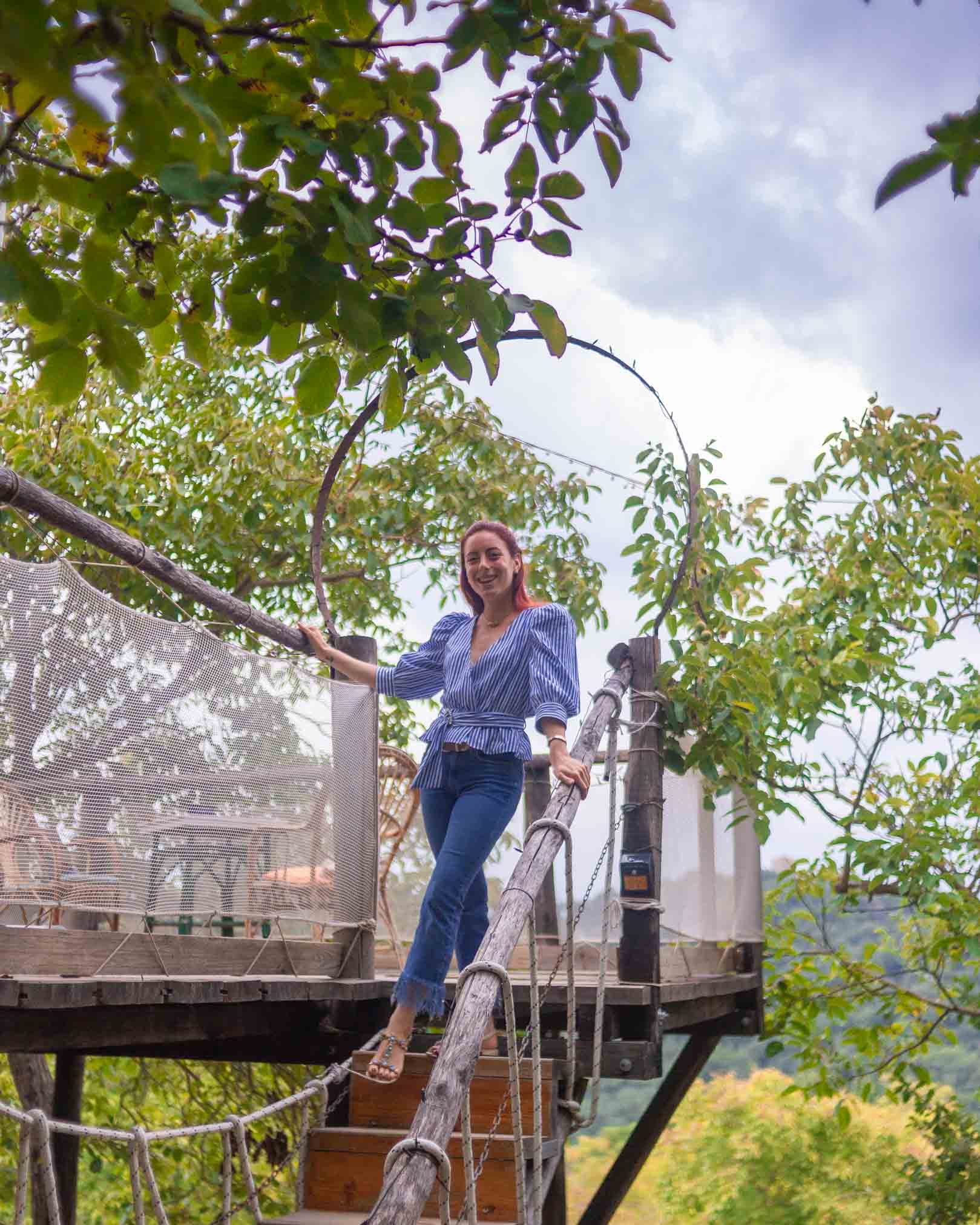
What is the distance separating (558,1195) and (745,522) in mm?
4379

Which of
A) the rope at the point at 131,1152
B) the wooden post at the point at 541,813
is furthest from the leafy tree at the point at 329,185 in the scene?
the wooden post at the point at 541,813

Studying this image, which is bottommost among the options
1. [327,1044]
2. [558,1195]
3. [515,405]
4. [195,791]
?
[558,1195]

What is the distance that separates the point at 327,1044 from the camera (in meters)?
3.64

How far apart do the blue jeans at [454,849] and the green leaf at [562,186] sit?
4.91 feet

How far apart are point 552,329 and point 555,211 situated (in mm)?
162

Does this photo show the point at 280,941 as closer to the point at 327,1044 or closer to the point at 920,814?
the point at 327,1044

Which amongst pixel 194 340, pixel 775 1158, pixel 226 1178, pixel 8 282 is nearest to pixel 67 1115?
pixel 226 1178

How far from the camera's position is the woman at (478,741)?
2.88 meters

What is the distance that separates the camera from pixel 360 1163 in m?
2.72

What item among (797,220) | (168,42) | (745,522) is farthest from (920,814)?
(797,220)

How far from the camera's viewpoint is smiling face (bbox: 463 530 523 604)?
3100 millimetres

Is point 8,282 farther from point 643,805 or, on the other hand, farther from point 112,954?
point 643,805

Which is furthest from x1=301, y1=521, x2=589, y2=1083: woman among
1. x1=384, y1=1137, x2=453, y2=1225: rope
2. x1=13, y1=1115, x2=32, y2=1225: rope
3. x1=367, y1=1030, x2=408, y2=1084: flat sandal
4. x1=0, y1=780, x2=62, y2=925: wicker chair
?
x1=384, y1=1137, x2=453, y2=1225: rope

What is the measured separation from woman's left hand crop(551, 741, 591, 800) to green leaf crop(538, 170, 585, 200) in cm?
119
